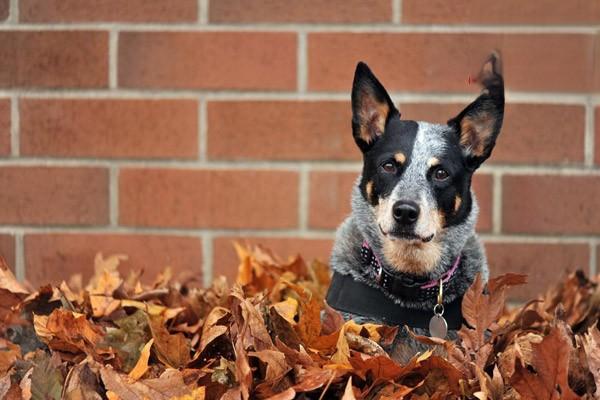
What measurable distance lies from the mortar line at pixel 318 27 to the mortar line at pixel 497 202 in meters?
0.46

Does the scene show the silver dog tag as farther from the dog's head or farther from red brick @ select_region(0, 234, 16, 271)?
red brick @ select_region(0, 234, 16, 271)

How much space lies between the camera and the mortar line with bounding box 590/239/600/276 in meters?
2.50

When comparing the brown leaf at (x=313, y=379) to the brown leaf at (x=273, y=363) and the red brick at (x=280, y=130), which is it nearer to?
the brown leaf at (x=273, y=363)

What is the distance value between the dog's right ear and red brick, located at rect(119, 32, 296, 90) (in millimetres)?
804

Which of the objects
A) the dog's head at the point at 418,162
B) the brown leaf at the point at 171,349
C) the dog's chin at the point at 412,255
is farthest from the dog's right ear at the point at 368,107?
the brown leaf at the point at 171,349

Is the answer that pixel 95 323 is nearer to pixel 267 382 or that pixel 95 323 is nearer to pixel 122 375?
pixel 122 375

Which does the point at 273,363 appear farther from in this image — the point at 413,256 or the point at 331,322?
the point at 413,256

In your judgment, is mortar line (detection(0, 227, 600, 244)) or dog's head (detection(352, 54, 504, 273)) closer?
dog's head (detection(352, 54, 504, 273))

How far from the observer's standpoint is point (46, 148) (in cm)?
252

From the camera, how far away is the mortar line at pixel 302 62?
249 cm

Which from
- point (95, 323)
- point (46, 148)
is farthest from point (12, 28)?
point (95, 323)

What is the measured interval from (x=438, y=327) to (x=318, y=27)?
1194mm

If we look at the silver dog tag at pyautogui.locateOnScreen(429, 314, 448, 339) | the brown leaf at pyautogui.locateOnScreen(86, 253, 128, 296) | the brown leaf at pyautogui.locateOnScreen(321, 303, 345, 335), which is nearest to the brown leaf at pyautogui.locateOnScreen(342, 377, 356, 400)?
the brown leaf at pyautogui.locateOnScreen(321, 303, 345, 335)

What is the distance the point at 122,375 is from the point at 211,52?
4.39 feet
